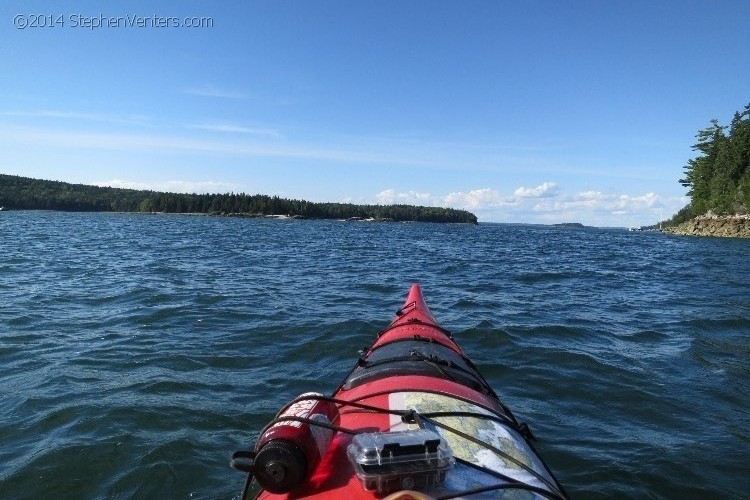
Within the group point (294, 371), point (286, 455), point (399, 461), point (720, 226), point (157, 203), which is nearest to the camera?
point (399, 461)

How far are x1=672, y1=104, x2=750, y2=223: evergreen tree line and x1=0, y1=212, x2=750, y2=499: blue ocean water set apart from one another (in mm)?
56518

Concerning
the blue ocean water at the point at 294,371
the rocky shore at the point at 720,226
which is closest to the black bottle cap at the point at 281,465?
the blue ocean water at the point at 294,371

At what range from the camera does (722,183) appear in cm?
6694

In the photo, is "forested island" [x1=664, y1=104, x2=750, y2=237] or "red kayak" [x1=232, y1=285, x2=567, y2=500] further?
"forested island" [x1=664, y1=104, x2=750, y2=237]

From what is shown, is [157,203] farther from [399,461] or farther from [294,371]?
[399,461]

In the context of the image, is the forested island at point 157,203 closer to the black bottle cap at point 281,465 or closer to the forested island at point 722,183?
the forested island at point 722,183

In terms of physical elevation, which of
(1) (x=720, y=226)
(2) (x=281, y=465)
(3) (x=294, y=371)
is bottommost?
(3) (x=294, y=371)

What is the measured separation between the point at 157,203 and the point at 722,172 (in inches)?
5584

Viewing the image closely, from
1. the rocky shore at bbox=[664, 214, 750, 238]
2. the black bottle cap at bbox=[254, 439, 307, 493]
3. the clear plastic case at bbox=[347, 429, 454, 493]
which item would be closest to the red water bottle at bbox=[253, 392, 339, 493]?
the black bottle cap at bbox=[254, 439, 307, 493]

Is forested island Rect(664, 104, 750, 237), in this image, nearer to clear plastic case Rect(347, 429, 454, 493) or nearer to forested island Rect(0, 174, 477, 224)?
clear plastic case Rect(347, 429, 454, 493)

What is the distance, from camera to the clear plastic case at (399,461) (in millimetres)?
2244

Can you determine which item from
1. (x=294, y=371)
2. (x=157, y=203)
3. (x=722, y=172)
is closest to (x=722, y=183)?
(x=722, y=172)

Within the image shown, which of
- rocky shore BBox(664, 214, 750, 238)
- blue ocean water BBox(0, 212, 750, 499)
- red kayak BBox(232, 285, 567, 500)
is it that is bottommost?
blue ocean water BBox(0, 212, 750, 499)

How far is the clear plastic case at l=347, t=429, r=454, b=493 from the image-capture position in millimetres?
2244
